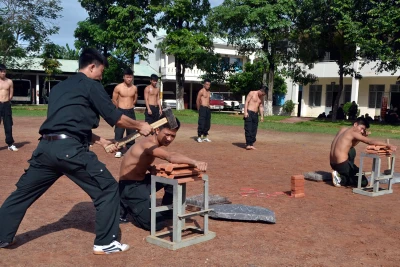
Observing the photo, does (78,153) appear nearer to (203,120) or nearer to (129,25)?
(203,120)

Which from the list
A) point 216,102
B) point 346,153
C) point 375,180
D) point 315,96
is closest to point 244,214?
point 375,180

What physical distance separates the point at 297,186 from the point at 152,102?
7.64 m

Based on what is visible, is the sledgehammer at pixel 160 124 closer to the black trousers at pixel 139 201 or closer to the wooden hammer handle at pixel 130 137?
the wooden hammer handle at pixel 130 137

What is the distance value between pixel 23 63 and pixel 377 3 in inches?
1058

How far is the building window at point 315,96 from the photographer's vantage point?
38469 mm

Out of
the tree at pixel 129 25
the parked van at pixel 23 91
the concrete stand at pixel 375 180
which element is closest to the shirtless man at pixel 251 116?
the concrete stand at pixel 375 180

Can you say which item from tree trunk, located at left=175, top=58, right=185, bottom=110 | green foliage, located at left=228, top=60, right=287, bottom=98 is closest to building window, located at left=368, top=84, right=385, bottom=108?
green foliage, located at left=228, top=60, right=287, bottom=98

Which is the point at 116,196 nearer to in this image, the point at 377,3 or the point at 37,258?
the point at 37,258

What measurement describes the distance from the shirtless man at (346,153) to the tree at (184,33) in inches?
971

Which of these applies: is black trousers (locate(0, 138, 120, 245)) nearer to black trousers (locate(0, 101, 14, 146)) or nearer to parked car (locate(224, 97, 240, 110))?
black trousers (locate(0, 101, 14, 146))

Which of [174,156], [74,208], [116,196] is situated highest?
[174,156]

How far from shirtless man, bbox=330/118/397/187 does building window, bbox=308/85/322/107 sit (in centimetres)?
3170

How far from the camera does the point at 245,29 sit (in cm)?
2952

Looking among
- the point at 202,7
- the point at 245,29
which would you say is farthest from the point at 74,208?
the point at 202,7
